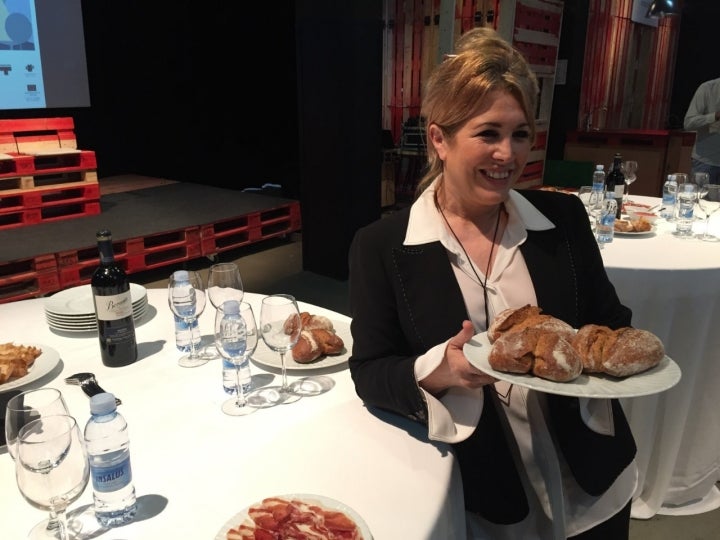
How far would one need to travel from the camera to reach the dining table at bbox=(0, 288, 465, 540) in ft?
3.32

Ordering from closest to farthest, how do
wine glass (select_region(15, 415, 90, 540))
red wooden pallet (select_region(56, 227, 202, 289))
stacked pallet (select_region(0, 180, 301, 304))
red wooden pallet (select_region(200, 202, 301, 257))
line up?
A: 1. wine glass (select_region(15, 415, 90, 540))
2. stacked pallet (select_region(0, 180, 301, 304))
3. red wooden pallet (select_region(56, 227, 202, 289))
4. red wooden pallet (select_region(200, 202, 301, 257))

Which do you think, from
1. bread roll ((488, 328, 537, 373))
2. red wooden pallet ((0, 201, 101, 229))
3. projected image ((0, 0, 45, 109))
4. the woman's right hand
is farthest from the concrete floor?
bread roll ((488, 328, 537, 373))

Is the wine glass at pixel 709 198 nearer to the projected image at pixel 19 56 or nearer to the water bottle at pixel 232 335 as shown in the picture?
the water bottle at pixel 232 335

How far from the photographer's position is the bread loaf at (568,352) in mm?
1064

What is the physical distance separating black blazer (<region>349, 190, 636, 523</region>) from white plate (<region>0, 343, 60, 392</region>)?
767 millimetres

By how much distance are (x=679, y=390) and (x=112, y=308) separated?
2047mm

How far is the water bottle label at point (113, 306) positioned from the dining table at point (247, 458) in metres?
0.15

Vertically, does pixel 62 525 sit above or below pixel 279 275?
above

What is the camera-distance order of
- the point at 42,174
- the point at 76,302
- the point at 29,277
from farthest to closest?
the point at 42,174, the point at 29,277, the point at 76,302

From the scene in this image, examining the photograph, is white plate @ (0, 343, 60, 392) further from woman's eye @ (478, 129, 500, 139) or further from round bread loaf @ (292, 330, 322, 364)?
woman's eye @ (478, 129, 500, 139)

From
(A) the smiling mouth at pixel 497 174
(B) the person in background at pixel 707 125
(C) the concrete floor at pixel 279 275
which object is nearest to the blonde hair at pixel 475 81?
(A) the smiling mouth at pixel 497 174

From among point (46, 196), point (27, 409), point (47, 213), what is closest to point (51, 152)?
point (46, 196)

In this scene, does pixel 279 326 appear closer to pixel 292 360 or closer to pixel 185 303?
pixel 292 360

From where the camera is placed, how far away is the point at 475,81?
1345 millimetres
